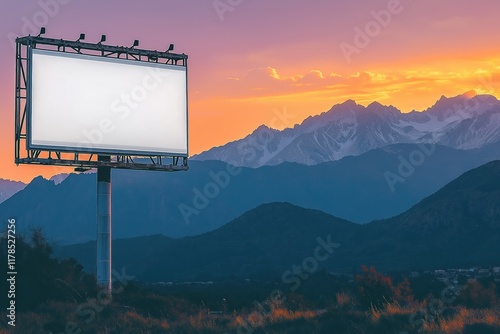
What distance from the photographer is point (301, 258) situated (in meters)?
146

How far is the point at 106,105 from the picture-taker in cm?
4456

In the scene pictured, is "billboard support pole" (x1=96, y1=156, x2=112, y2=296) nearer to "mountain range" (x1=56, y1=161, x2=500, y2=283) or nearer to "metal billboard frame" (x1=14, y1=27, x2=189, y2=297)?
"metal billboard frame" (x1=14, y1=27, x2=189, y2=297)

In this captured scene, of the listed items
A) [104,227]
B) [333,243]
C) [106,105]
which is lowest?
[333,243]

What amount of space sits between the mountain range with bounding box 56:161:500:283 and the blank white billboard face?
7813cm

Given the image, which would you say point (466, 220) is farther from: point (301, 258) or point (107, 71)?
point (107, 71)

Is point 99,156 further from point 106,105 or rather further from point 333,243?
point 333,243

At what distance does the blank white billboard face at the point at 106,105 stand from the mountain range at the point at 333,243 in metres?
78.1

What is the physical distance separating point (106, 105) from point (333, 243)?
110 m

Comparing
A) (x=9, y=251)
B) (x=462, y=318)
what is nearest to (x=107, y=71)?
(x=9, y=251)

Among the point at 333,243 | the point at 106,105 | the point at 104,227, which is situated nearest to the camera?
the point at 106,105

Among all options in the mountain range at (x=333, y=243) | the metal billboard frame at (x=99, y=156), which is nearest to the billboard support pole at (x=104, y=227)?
the metal billboard frame at (x=99, y=156)

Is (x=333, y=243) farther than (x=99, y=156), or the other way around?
(x=333, y=243)

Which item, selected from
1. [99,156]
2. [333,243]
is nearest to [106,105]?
[99,156]

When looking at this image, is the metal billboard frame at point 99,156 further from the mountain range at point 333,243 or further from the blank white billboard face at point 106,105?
the mountain range at point 333,243
